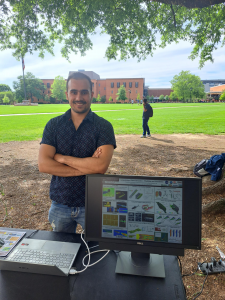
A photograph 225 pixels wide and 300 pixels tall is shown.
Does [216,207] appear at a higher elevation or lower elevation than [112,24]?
lower

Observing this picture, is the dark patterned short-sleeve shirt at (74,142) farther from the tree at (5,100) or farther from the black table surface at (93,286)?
the tree at (5,100)

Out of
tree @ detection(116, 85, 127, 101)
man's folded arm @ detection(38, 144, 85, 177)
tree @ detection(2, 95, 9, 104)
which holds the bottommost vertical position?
man's folded arm @ detection(38, 144, 85, 177)

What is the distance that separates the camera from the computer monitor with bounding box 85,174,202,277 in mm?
1376

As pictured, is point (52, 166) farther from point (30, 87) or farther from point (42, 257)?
point (30, 87)

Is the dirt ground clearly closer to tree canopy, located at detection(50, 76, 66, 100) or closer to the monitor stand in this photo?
the monitor stand

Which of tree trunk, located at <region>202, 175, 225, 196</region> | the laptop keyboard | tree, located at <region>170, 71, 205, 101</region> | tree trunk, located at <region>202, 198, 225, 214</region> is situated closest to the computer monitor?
the laptop keyboard

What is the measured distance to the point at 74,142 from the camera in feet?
7.47

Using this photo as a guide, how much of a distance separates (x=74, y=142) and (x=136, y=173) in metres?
4.58

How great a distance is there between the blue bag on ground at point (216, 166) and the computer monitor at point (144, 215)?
4485 millimetres

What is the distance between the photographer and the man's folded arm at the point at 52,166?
7.16 ft

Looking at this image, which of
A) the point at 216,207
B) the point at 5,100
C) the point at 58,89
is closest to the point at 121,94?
the point at 58,89

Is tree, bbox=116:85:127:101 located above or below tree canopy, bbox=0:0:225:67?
Result: above

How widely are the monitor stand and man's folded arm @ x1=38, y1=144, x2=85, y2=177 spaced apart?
0.93m

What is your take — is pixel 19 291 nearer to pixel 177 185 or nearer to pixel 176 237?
pixel 176 237
